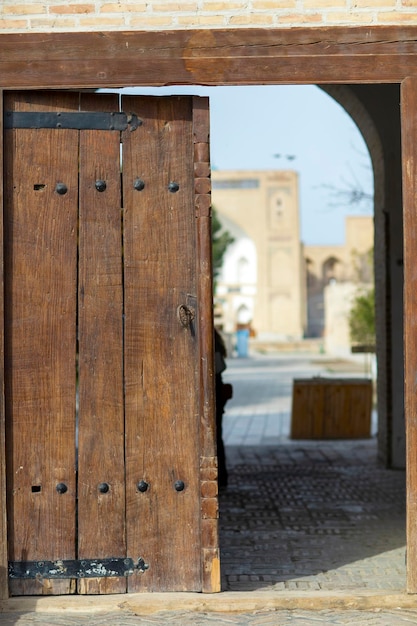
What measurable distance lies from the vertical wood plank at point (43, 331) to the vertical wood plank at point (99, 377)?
0.06 m

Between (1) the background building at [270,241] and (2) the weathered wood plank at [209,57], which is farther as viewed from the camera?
(1) the background building at [270,241]

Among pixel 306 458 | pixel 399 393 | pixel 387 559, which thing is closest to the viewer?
pixel 387 559

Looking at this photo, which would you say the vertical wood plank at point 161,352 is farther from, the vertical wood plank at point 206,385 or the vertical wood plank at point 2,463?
the vertical wood plank at point 2,463

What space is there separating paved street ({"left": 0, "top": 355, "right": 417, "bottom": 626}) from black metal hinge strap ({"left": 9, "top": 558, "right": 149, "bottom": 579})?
16 cm

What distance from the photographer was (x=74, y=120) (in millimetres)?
4379

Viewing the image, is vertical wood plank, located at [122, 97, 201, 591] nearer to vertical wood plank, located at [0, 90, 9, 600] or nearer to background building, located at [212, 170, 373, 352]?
vertical wood plank, located at [0, 90, 9, 600]

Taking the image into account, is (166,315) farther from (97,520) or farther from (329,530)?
(329,530)

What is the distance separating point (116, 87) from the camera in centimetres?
429

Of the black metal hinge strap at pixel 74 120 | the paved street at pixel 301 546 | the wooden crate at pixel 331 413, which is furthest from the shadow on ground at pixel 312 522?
the black metal hinge strap at pixel 74 120

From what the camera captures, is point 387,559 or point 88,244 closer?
point 88,244

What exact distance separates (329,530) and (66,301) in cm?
268

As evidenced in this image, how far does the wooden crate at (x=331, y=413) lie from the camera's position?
10.8 meters

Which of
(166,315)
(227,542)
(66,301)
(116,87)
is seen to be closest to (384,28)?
(116,87)

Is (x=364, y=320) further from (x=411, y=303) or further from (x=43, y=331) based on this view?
(x=43, y=331)
